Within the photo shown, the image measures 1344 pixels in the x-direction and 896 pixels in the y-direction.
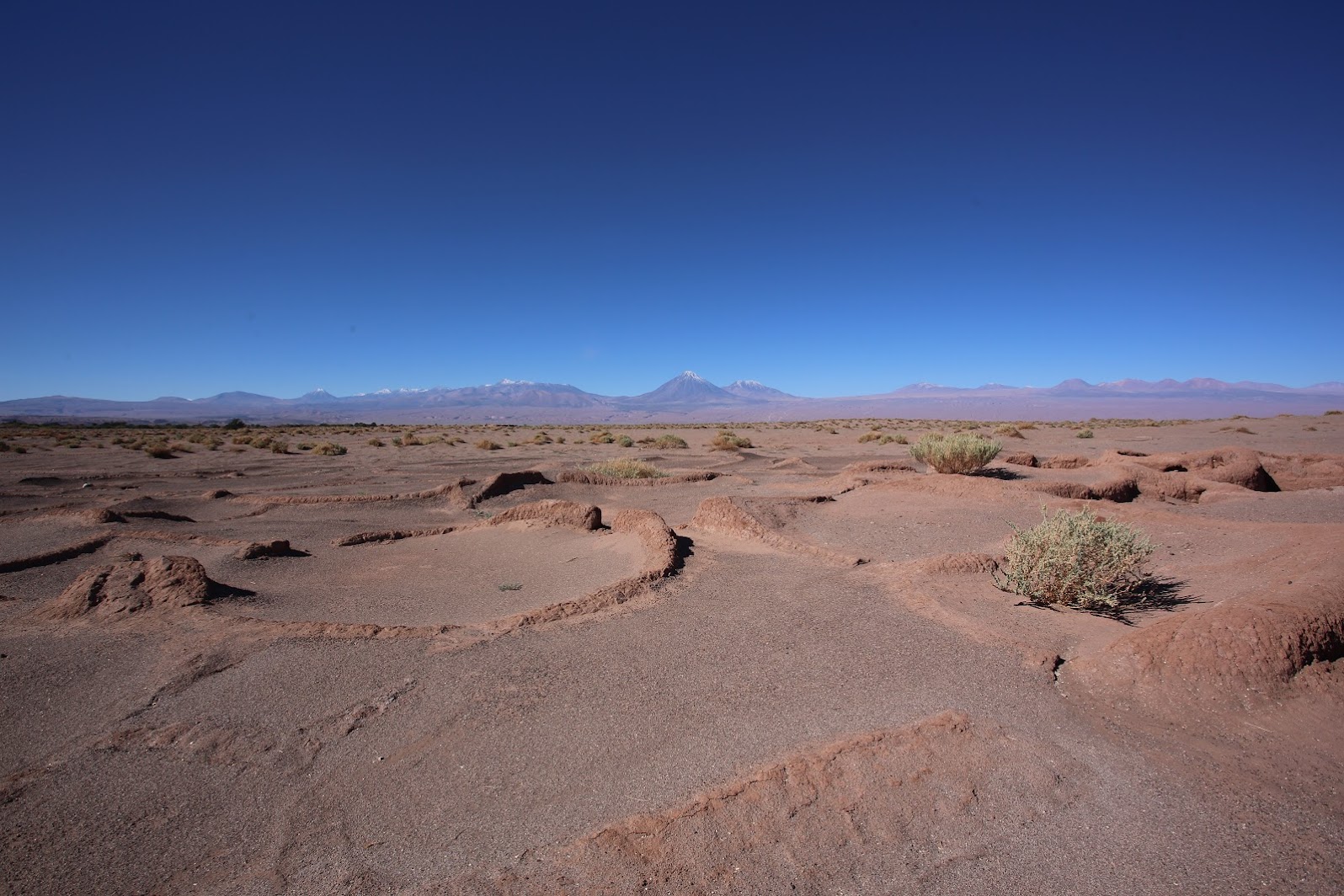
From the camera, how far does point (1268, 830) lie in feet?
10.2

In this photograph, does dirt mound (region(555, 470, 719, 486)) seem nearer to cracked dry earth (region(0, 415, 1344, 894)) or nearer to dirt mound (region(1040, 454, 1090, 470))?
cracked dry earth (region(0, 415, 1344, 894))

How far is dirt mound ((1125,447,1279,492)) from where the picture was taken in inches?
551

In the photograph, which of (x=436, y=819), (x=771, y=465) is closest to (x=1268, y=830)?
(x=436, y=819)

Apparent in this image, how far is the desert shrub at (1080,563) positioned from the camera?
623 cm

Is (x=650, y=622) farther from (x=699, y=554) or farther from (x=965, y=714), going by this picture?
(x=965, y=714)

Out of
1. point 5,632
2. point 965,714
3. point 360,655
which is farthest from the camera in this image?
point 5,632

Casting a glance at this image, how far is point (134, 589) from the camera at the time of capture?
666 cm

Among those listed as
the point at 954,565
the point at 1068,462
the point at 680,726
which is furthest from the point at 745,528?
the point at 1068,462

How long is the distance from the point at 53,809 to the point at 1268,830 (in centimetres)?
660

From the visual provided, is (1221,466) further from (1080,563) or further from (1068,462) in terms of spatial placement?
(1080,563)

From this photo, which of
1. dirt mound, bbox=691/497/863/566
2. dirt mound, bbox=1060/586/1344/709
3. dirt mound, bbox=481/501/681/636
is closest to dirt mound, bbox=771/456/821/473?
dirt mound, bbox=691/497/863/566

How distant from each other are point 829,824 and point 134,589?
7529 millimetres

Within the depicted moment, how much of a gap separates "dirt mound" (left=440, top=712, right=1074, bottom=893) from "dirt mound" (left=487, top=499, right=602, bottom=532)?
762 centimetres

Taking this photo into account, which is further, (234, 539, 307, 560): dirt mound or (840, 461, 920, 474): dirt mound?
(840, 461, 920, 474): dirt mound
